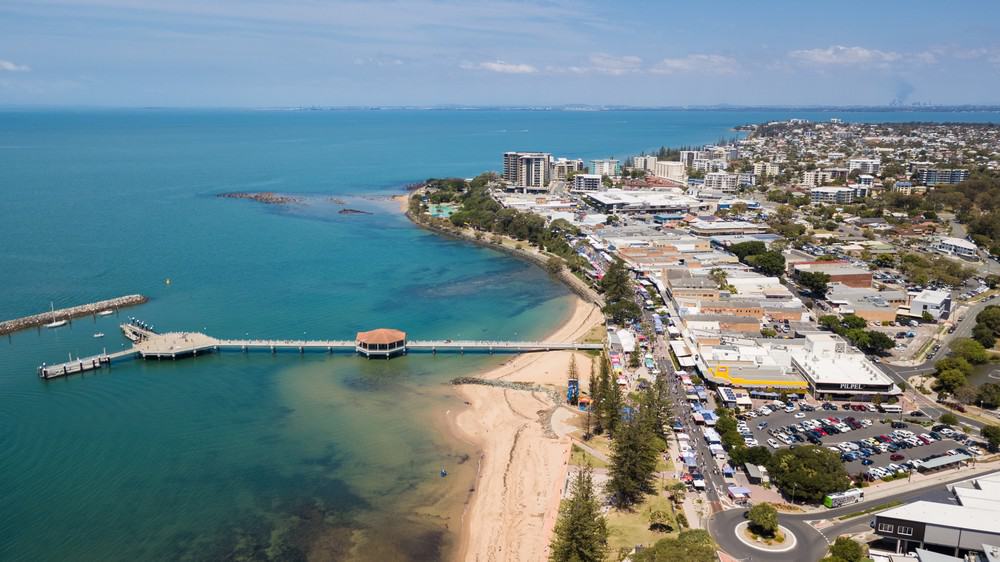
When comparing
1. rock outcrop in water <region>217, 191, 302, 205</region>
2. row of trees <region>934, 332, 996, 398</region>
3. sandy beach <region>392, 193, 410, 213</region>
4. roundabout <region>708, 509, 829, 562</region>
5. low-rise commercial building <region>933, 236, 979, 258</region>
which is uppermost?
rock outcrop in water <region>217, 191, 302, 205</region>

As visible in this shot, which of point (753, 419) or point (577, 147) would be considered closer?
point (753, 419)

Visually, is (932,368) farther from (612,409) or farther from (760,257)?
(612,409)

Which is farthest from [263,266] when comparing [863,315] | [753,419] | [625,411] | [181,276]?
[863,315]

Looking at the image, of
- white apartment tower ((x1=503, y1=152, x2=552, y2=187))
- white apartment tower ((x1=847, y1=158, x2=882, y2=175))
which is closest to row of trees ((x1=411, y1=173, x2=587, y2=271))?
white apartment tower ((x1=503, y1=152, x2=552, y2=187))

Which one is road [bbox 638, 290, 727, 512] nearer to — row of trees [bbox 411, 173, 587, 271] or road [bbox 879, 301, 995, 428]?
road [bbox 879, 301, 995, 428]

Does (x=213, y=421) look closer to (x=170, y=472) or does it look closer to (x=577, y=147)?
(x=170, y=472)

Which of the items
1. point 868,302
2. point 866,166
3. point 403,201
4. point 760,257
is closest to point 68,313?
point 760,257
